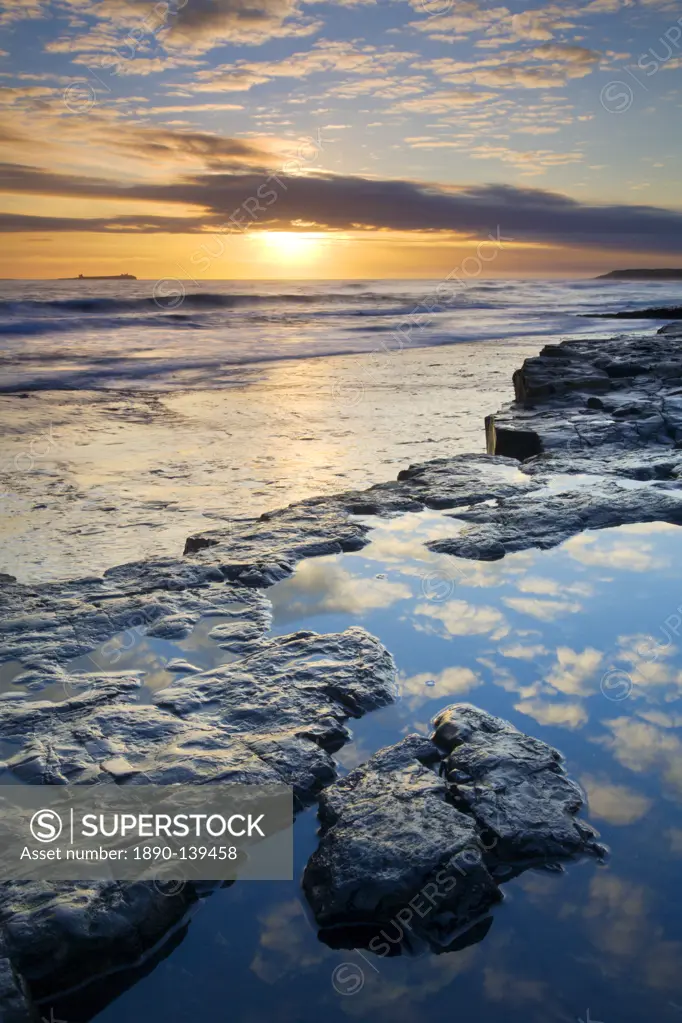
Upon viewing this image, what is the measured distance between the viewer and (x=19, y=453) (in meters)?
9.88

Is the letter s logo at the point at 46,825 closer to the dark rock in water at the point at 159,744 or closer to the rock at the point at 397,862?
the dark rock in water at the point at 159,744

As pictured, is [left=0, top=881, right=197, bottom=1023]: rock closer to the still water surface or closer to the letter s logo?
the still water surface

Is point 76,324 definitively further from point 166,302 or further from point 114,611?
point 114,611

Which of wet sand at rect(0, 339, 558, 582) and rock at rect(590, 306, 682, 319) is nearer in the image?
wet sand at rect(0, 339, 558, 582)

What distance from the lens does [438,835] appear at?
2.50 metres

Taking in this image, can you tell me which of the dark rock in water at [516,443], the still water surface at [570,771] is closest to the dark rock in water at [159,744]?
the still water surface at [570,771]

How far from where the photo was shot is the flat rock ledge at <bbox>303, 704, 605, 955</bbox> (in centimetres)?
231

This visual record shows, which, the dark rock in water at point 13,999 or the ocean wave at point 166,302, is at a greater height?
the ocean wave at point 166,302

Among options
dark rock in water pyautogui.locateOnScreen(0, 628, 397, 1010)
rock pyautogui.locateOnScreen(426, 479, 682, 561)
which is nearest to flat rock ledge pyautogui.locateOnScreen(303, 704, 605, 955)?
dark rock in water pyautogui.locateOnScreen(0, 628, 397, 1010)

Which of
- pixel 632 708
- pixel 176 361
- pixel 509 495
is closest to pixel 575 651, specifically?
pixel 632 708

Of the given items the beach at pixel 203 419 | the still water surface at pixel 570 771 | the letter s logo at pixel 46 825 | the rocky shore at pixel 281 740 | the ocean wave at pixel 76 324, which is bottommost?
the beach at pixel 203 419

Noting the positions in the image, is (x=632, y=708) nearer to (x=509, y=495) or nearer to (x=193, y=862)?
(x=193, y=862)

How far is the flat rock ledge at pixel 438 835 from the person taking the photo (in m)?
2.31

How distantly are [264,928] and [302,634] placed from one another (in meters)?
1.80
